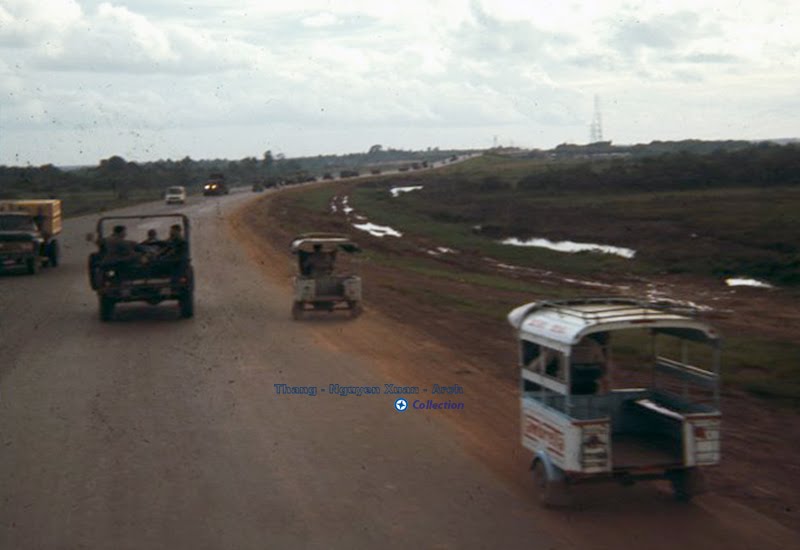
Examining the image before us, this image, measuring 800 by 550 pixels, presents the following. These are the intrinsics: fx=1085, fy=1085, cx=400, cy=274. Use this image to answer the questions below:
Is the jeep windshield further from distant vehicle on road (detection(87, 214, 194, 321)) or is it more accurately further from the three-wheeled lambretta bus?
the three-wheeled lambretta bus

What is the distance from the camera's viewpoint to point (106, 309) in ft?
71.9

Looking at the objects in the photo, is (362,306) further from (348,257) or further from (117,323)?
(348,257)

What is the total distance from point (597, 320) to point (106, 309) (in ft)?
49.3

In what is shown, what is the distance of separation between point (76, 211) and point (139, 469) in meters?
70.3

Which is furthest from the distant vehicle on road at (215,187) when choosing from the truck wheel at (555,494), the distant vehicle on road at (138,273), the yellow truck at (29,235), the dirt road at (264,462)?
the truck wheel at (555,494)

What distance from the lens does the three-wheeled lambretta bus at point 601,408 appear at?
29.0ft

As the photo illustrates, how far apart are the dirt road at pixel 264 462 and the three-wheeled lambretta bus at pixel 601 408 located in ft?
1.32

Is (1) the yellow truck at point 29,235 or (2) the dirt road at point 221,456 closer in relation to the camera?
(2) the dirt road at point 221,456

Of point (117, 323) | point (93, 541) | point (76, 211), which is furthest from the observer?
point (76, 211)

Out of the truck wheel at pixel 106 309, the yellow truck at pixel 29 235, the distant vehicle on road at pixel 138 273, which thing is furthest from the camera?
the yellow truck at pixel 29 235

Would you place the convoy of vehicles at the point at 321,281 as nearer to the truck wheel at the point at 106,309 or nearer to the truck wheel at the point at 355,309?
the truck wheel at the point at 355,309

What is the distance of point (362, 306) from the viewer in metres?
24.1

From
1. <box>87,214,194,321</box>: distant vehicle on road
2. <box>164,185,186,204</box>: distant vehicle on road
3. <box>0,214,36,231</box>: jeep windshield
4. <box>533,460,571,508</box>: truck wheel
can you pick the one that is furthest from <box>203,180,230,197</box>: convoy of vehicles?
<box>533,460,571,508</box>: truck wheel

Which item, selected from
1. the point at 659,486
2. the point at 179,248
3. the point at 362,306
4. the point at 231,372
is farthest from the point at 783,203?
the point at 659,486
